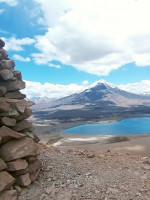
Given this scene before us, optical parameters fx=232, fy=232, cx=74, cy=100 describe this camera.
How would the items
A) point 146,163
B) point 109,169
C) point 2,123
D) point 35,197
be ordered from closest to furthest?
point 35,197 → point 2,123 → point 109,169 → point 146,163

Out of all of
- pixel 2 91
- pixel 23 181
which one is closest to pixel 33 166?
pixel 23 181

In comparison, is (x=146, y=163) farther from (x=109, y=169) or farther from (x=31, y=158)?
(x=31, y=158)

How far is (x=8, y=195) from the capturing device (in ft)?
35.6

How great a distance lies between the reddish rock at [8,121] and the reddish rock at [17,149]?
3.03 feet

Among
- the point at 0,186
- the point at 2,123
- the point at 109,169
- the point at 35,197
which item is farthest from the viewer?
the point at 109,169

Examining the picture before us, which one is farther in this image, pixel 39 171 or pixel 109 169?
pixel 109 169

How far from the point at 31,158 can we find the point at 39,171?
60.1 inches

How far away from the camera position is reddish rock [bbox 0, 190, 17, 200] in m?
10.7

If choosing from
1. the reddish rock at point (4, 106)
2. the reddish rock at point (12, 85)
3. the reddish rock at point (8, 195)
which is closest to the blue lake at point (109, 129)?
the reddish rock at point (12, 85)

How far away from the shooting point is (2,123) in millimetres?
12336

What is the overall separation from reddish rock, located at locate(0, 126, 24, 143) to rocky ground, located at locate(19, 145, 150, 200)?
274cm

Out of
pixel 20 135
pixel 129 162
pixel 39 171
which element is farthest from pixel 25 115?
pixel 129 162

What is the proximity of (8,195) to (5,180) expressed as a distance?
708mm

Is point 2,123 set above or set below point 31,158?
above
